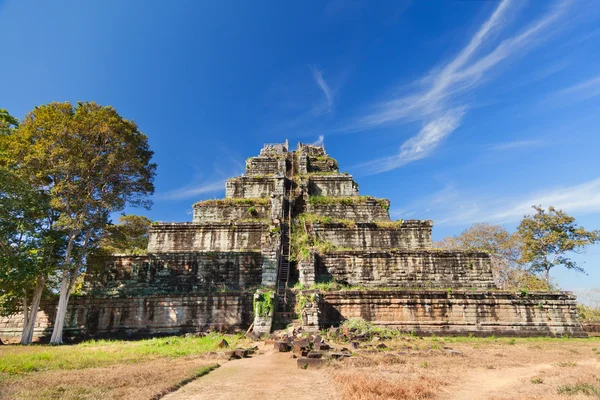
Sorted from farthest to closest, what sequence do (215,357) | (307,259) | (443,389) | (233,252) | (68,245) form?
(233,252)
(307,259)
(68,245)
(215,357)
(443,389)

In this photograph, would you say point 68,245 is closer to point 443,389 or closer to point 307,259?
point 307,259

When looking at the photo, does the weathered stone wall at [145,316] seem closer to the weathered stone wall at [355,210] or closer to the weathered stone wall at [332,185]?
the weathered stone wall at [355,210]

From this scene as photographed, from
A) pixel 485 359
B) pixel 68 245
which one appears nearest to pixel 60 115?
pixel 68 245

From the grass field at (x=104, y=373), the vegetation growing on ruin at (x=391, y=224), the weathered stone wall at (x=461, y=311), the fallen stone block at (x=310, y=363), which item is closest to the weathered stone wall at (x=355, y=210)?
the vegetation growing on ruin at (x=391, y=224)

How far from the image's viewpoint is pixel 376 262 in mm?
17984

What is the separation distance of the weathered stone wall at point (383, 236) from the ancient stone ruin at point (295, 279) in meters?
0.06

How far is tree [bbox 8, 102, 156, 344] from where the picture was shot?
578 inches

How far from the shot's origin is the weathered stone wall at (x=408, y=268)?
696 inches

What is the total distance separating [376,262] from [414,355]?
27.7 ft

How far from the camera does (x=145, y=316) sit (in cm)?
1555

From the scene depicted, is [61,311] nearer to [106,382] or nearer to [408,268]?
[106,382]

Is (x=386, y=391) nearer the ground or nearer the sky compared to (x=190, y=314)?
nearer the ground

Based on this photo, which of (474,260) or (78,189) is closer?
(78,189)

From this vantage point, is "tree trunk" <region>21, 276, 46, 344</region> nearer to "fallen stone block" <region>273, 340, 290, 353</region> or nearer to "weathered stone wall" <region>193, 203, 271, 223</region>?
"weathered stone wall" <region>193, 203, 271, 223</region>
